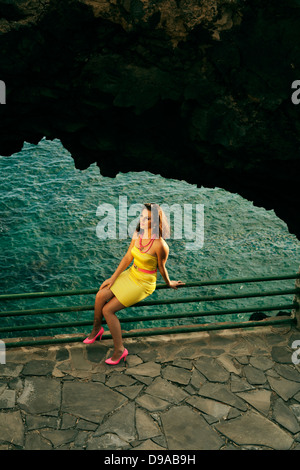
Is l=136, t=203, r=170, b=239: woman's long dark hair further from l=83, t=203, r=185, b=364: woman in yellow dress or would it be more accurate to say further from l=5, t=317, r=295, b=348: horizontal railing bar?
l=5, t=317, r=295, b=348: horizontal railing bar

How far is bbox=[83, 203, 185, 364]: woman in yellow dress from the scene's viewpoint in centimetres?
501

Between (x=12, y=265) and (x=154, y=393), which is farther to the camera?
(x=12, y=265)

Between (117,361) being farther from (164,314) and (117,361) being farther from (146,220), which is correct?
(146,220)

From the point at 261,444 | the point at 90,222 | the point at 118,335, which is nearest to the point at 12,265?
the point at 90,222

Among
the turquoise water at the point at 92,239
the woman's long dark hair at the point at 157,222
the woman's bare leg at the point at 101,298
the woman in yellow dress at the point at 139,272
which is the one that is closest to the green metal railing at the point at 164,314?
the woman's bare leg at the point at 101,298

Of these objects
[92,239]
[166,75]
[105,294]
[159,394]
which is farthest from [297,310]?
[92,239]

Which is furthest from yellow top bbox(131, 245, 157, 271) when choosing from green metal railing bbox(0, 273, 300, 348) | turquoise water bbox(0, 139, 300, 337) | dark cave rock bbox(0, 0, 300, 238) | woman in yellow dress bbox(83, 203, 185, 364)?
turquoise water bbox(0, 139, 300, 337)

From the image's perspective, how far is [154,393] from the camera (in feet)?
16.5

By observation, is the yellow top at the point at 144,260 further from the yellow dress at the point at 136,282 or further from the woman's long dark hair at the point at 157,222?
the woman's long dark hair at the point at 157,222

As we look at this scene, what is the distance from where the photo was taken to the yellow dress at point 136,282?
5.11 meters

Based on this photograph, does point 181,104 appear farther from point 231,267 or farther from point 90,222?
point 90,222

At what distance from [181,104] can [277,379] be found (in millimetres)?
6178

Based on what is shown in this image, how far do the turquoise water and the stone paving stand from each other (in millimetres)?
12197

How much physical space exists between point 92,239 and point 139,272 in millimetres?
17333
